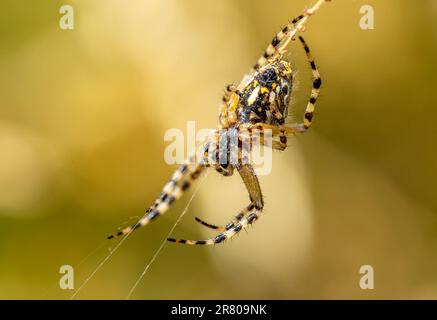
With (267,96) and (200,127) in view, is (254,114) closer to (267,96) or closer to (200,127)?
(267,96)

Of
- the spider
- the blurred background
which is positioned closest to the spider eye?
the spider

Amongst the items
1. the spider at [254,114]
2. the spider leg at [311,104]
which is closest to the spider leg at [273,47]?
the spider at [254,114]

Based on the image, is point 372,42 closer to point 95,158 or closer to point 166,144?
point 166,144

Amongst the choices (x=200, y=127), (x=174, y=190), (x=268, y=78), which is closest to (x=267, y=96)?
(x=268, y=78)

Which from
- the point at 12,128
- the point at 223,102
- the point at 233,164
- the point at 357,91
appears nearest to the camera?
the point at 223,102

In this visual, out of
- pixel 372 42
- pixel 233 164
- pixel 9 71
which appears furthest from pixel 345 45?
pixel 9 71
